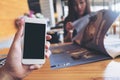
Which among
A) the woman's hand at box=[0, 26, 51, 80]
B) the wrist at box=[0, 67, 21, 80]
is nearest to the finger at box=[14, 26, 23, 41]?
the woman's hand at box=[0, 26, 51, 80]

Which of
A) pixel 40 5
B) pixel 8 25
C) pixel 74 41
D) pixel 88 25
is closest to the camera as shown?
pixel 88 25

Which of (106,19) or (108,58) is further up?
(106,19)

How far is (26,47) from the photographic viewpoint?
552mm

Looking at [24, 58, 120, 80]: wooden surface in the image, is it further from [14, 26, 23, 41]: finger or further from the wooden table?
[14, 26, 23, 41]: finger

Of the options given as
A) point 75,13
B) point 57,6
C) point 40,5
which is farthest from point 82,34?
point 57,6

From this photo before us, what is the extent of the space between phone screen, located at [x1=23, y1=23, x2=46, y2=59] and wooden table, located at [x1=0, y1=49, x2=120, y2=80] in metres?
0.07

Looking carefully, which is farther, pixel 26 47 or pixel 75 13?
pixel 75 13

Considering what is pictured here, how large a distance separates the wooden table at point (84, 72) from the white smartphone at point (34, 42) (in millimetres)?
61

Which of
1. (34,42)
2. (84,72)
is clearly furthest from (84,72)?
(34,42)

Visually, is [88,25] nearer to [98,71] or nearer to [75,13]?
[98,71]

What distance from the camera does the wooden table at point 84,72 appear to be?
0.55 m

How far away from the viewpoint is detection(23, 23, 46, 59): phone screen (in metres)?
0.55

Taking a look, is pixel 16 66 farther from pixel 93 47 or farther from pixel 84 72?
pixel 93 47

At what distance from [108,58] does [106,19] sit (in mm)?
153
